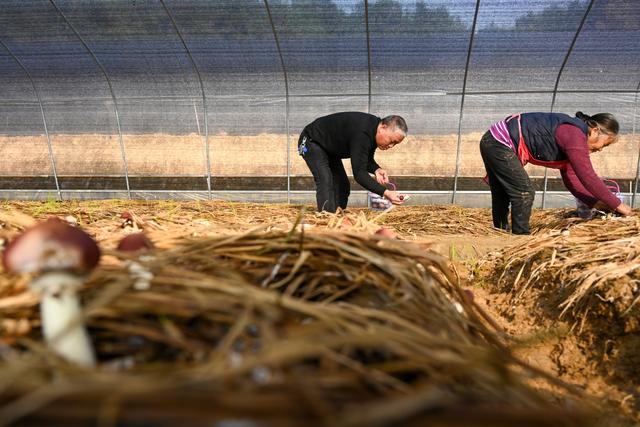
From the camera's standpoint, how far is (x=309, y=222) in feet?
7.06

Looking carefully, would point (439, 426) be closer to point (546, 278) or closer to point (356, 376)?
point (356, 376)

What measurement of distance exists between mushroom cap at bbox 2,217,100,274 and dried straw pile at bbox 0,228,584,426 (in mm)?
75

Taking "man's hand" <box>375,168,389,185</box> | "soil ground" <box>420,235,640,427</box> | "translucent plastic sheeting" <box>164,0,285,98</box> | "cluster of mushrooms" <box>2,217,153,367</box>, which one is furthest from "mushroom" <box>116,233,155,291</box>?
"translucent plastic sheeting" <box>164,0,285,98</box>

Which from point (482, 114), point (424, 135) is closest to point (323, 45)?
point (424, 135)

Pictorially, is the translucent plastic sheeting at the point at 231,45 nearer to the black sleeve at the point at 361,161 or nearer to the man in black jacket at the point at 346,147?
the man in black jacket at the point at 346,147

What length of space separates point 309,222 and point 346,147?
314 centimetres

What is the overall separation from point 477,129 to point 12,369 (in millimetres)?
9134

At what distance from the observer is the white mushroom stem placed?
0.67 m

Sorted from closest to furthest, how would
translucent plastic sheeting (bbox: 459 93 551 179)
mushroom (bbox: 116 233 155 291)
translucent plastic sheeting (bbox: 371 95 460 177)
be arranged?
mushroom (bbox: 116 233 155 291)
translucent plastic sheeting (bbox: 459 93 551 179)
translucent plastic sheeting (bbox: 371 95 460 177)

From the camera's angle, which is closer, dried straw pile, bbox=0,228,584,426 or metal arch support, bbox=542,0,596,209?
dried straw pile, bbox=0,228,584,426

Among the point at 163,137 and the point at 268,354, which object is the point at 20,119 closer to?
the point at 163,137

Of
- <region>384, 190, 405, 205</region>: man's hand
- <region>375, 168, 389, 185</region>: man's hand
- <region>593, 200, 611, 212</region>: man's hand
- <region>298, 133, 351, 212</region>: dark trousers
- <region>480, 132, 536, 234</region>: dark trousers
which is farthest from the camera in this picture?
<region>298, 133, 351, 212</region>: dark trousers

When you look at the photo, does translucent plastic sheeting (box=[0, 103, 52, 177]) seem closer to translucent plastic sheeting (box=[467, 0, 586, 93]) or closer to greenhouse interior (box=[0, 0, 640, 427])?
greenhouse interior (box=[0, 0, 640, 427])

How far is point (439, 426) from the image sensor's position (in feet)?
1.67
